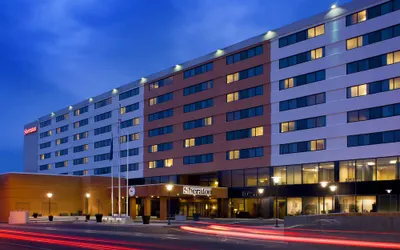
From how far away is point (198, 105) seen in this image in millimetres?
86312

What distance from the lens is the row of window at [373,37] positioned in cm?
6004

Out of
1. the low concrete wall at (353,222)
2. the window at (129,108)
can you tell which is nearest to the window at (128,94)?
the window at (129,108)

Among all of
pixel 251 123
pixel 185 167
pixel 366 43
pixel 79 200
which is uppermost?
pixel 366 43

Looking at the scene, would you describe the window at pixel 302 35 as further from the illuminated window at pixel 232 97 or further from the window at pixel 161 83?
the window at pixel 161 83

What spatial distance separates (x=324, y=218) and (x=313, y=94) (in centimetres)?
2736

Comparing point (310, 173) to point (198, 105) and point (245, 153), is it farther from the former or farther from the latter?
point (198, 105)

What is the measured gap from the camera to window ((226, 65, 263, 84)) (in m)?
75.9

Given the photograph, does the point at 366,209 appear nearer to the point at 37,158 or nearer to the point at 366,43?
the point at 366,43

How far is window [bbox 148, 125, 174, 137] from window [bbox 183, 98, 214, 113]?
16.3ft

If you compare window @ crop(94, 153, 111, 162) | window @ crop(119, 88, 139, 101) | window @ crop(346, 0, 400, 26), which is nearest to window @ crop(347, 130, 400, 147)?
window @ crop(346, 0, 400, 26)

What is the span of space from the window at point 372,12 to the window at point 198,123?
28.2 m

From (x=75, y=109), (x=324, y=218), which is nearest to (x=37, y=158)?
(x=75, y=109)

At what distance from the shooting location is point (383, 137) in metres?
60.7

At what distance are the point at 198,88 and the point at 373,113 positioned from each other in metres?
32.4
